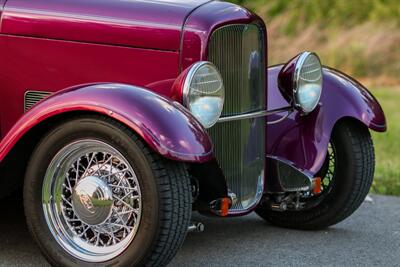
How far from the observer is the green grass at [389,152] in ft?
20.6

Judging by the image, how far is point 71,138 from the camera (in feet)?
12.3

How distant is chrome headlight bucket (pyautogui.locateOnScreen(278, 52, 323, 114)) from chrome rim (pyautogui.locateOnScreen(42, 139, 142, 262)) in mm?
1274

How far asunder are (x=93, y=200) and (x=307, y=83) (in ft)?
4.87

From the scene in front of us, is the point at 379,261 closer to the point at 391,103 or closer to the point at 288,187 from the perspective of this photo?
the point at 288,187

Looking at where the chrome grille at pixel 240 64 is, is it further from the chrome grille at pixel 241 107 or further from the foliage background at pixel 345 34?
the foliage background at pixel 345 34

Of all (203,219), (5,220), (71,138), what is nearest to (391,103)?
(203,219)

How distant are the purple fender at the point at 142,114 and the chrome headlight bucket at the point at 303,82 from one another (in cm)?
107

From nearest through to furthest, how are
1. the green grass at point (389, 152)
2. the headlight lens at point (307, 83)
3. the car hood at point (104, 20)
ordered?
the car hood at point (104, 20) < the headlight lens at point (307, 83) < the green grass at point (389, 152)

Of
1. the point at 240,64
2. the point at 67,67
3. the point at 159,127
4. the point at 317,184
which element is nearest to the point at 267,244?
the point at 317,184

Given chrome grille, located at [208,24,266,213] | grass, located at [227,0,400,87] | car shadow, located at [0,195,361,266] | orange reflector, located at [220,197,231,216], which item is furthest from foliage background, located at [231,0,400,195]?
orange reflector, located at [220,197,231,216]

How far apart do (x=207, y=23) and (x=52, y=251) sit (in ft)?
4.31

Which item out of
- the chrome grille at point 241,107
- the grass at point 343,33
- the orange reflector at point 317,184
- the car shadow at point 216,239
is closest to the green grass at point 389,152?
the car shadow at point 216,239

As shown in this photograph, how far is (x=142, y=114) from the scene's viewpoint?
11.8ft

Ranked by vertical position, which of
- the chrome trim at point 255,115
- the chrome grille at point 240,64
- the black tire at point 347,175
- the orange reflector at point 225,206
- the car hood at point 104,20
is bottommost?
the black tire at point 347,175
